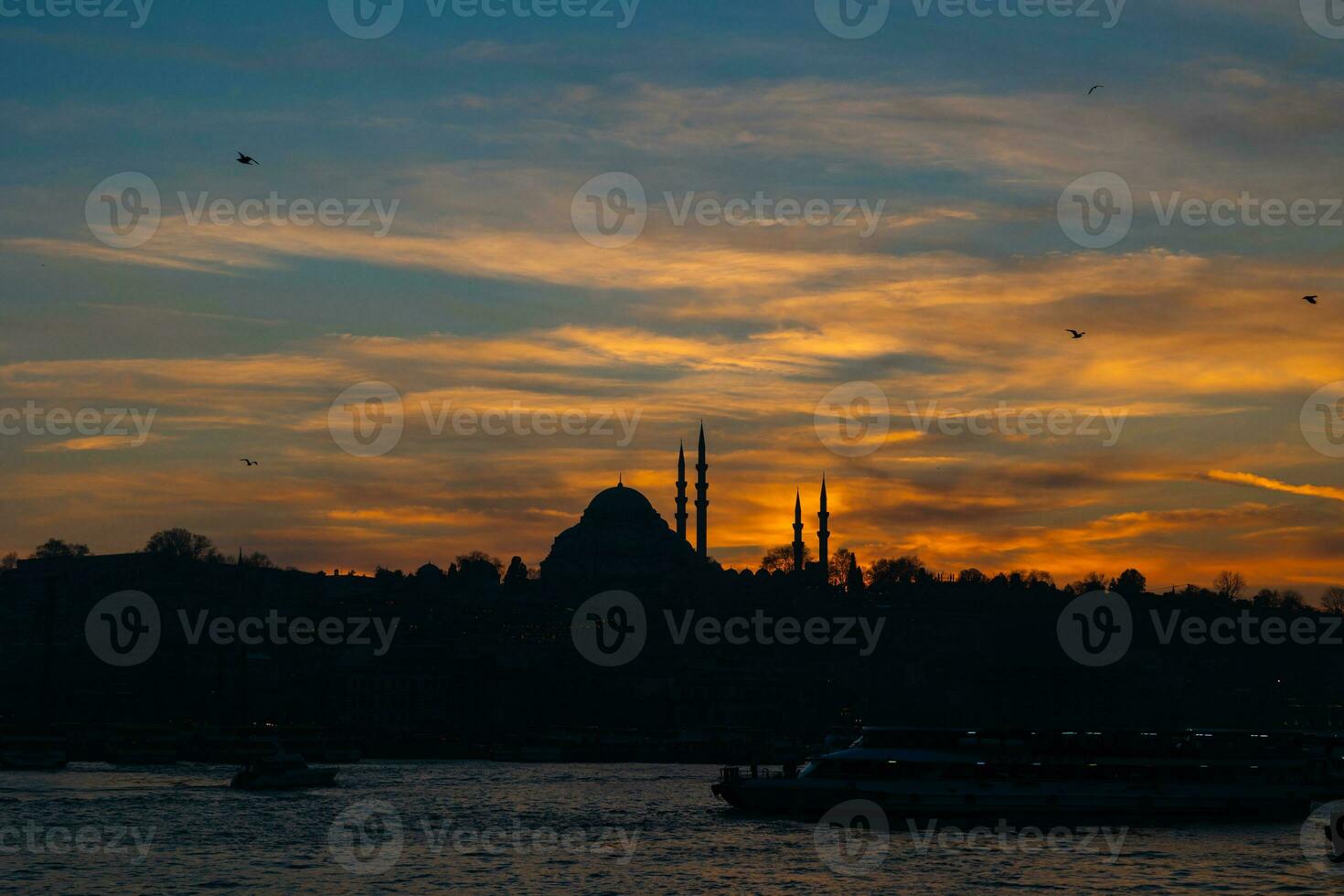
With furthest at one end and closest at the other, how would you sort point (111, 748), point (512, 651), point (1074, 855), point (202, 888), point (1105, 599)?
point (1105, 599), point (512, 651), point (111, 748), point (1074, 855), point (202, 888)

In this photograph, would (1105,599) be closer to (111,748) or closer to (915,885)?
(111,748)

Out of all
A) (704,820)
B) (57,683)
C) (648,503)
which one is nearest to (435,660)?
(57,683)

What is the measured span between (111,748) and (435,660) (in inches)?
1624

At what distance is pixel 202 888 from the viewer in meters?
42.3
